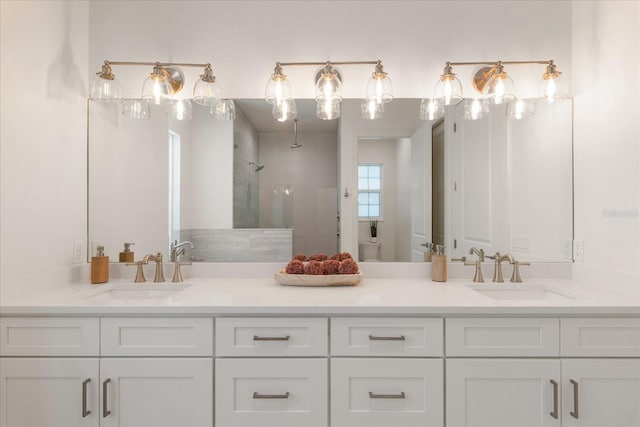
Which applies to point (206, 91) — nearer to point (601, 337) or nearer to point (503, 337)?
point (503, 337)

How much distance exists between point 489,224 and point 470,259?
0.22 meters

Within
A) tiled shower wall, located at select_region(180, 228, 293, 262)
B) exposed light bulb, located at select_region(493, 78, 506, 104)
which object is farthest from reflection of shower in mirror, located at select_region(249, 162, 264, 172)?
exposed light bulb, located at select_region(493, 78, 506, 104)

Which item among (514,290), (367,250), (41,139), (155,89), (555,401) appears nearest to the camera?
(555,401)

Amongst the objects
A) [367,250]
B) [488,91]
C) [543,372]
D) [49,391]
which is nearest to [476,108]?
[488,91]

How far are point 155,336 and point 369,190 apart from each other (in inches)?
50.1

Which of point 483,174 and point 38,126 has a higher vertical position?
point 38,126

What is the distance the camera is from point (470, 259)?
2025 millimetres

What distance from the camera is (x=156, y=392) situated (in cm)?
142

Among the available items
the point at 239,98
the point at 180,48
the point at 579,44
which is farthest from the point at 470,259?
the point at 180,48

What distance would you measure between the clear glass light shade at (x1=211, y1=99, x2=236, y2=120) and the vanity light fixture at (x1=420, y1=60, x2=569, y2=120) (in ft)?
3.46

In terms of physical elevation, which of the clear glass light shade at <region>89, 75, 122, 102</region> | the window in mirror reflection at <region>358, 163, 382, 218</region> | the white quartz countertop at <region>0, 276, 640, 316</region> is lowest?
the white quartz countertop at <region>0, 276, 640, 316</region>

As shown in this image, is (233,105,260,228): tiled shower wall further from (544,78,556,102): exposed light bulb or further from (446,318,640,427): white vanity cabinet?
(544,78,556,102): exposed light bulb

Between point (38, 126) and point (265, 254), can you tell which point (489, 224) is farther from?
point (38, 126)

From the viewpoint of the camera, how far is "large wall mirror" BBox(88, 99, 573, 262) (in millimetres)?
2012
